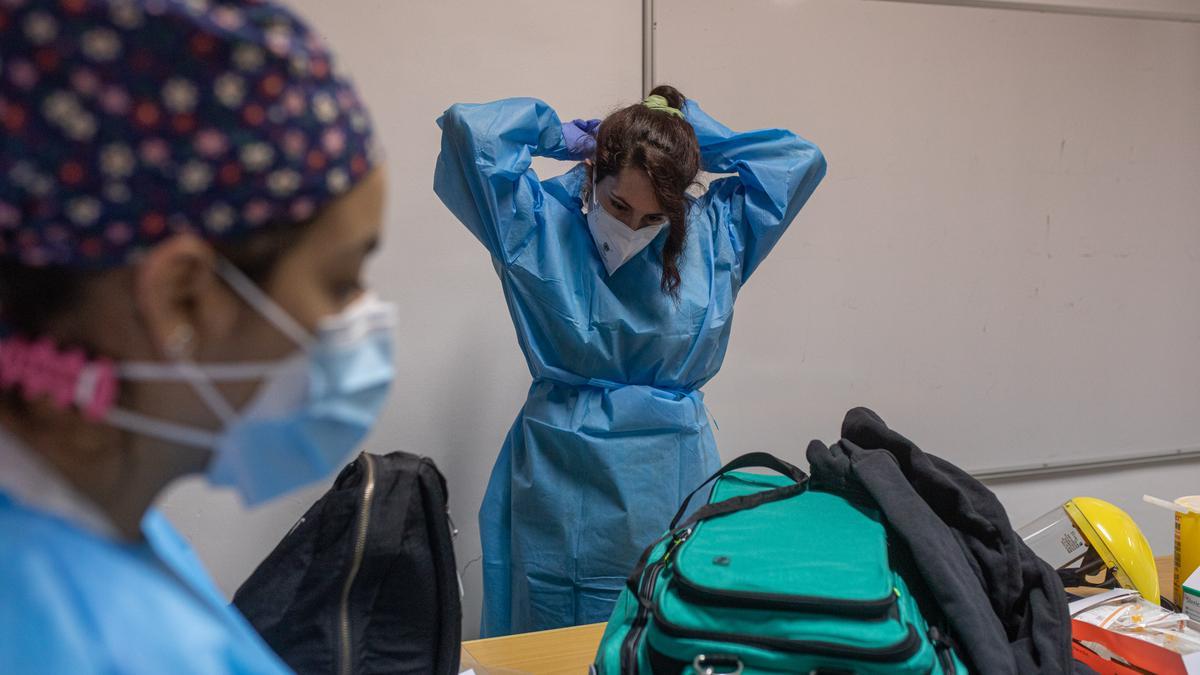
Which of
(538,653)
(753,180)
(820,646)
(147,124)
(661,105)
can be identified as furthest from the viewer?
(753,180)

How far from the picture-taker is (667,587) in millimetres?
824

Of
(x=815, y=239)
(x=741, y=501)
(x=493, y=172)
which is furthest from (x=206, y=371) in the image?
(x=815, y=239)

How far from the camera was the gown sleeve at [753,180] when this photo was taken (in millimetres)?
1705

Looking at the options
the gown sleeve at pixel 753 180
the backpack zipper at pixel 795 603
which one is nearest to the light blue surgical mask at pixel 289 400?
the backpack zipper at pixel 795 603

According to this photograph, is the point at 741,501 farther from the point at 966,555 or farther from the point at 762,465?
the point at 966,555

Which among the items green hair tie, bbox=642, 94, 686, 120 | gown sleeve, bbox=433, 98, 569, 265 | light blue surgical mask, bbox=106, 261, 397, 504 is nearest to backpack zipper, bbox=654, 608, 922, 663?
light blue surgical mask, bbox=106, 261, 397, 504

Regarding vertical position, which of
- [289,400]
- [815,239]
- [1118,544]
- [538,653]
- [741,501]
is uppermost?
[289,400]

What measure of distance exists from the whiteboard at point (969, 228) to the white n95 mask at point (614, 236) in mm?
581

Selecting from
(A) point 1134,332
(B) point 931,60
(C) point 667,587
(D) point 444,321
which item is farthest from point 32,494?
(A) point 1134,332

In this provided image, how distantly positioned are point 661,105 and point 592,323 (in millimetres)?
434

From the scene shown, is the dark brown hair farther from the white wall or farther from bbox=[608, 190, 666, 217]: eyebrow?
the white wall

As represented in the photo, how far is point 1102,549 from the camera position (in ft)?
3.72

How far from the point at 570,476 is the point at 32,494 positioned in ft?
3.83

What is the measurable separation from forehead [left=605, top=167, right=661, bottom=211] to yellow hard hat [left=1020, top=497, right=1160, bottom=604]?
30.8 inches
